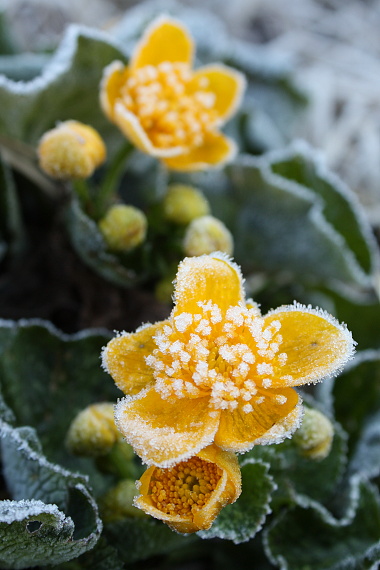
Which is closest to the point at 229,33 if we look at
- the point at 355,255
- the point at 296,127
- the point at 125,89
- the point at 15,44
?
the point at 296,127

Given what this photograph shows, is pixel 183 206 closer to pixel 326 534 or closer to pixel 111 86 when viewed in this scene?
pixel 111 86

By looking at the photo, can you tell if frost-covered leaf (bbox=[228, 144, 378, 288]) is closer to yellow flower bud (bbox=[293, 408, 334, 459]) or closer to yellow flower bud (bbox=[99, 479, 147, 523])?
yellow flower bud (bbox=[293, 408, 334, 459])

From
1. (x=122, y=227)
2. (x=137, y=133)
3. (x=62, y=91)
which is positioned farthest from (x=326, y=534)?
(x=62, y=91)

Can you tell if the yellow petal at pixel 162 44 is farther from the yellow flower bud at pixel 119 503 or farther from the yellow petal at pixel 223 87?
the yellow flower bud at pixel 119 503

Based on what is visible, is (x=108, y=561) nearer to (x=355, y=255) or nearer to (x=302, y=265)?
(x=302, y=265)

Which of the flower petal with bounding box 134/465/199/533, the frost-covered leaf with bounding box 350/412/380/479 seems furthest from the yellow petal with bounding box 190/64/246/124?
the flower petal with bounding box 134/465/199/533
